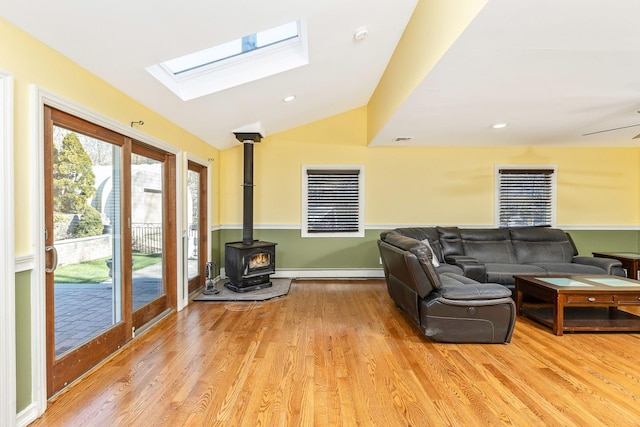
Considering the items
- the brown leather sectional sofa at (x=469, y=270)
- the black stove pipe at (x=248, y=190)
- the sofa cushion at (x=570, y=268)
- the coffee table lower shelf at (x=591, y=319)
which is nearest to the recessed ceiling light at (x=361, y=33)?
the brown leather sectional sofa at (x=469, y=270)

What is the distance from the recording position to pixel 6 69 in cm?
184

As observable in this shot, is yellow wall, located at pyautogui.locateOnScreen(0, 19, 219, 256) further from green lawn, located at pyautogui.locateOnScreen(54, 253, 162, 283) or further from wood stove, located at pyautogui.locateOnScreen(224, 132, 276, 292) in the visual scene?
wood stove, located at pyautogui.locateOnScreen(224, 132, 276, 292)

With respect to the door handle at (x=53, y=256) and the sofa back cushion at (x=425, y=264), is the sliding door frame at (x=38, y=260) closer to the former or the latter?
the door handle at (x=53, y=256)

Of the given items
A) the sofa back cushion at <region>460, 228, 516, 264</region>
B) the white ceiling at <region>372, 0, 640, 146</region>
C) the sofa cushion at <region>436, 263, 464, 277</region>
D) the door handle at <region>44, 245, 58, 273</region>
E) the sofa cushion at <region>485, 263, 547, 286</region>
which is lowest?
the sofa cushion at <region>485, 263, 547, 286</region>

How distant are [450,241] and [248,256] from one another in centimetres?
301

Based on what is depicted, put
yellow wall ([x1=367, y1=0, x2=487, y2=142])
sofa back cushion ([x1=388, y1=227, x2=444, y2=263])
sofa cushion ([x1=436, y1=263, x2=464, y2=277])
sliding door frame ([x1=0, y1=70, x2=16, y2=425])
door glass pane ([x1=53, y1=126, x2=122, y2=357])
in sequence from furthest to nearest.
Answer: sofa back cushion ([x1=388, y1=227, x2=444, y2=263]) → sofa cushion ([x1=436, y1=263, x2=464, y2=277]) → door glass pane ([x1=53, y1=126, x2=122, y2=357]) → yellow wall ([x1=367, y1=0, x2=487, y2=142]) → sliding door frame ([x1=0, y1=70, x2=16, y2=425])

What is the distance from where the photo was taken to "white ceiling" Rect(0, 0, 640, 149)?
1983mm

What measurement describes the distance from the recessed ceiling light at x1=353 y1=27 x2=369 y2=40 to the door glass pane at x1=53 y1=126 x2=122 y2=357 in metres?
2.36

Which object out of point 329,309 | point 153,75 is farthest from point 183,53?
point 329,309

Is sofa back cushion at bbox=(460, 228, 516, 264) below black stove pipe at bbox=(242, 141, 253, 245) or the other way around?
below

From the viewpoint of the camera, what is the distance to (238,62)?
338 centimetres

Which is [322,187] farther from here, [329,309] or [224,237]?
[329,309]

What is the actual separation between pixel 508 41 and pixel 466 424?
7.77 feet

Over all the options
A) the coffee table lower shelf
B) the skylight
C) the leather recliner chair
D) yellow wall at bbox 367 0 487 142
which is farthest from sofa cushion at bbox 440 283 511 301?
the skylight
